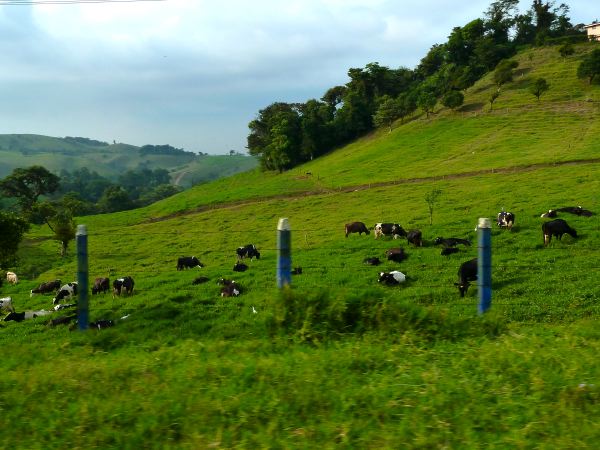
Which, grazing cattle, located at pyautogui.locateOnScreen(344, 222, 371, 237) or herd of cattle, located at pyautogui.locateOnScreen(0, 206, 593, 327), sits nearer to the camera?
herd of cattle, located at pyautogui.locateOnScreen(0, 206, 593, 327)

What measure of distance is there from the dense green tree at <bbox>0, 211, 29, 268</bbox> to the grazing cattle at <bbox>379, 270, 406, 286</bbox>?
19.6 metres

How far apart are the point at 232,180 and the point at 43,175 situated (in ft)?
93.3

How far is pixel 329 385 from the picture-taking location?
17.4 feet

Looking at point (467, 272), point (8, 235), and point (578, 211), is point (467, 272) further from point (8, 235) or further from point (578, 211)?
point (8, 235)

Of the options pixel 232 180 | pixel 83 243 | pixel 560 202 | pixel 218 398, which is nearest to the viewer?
pixel 218 398

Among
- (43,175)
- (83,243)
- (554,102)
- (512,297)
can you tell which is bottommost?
(512,297)

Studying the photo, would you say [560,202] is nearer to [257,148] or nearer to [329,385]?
[329,385]

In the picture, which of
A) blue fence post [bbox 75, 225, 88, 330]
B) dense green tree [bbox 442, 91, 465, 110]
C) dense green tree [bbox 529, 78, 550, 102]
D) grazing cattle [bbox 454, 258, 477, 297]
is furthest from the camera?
dense green tree [bbox 442, 91, 465, 110]

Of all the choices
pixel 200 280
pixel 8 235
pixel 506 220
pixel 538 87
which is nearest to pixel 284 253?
pixel 200 280

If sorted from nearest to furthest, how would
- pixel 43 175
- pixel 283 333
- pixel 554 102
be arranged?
pixel 283 333
pixel 554 102
pixel 43 175

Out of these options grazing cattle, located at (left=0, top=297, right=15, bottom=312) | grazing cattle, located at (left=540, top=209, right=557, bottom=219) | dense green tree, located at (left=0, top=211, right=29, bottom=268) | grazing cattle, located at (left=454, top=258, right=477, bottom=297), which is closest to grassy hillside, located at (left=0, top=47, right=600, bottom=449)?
grazing cattle, located at (left=454, top=258, right=477, bottom=297)

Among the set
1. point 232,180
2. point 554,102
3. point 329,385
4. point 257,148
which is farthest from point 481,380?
point 257,148

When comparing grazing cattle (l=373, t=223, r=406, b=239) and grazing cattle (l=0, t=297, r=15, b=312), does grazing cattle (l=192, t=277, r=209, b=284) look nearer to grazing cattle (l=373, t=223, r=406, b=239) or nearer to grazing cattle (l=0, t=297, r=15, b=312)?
grazing cattle (l=0, t=297, r=15, b=312)

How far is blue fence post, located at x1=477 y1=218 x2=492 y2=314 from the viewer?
7.72 m
